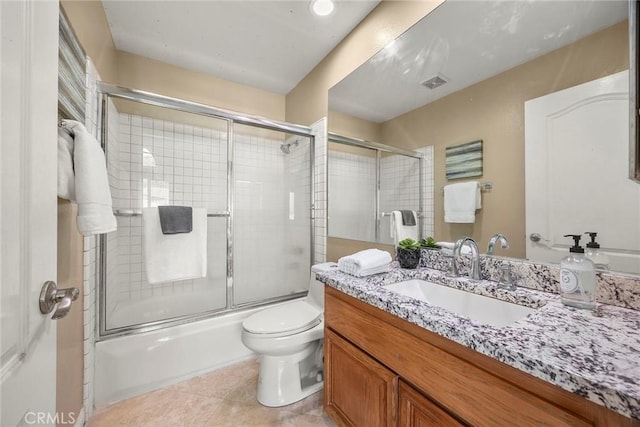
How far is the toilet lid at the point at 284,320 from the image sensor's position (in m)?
1.42

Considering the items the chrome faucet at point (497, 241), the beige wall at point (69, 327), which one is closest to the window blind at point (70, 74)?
the beige wall at point (69, 327)

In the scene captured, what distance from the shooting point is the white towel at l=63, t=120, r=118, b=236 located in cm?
98

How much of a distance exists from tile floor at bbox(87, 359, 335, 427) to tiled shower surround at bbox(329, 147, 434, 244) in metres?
1.11

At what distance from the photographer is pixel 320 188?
2.12 m

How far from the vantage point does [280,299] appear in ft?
7.20

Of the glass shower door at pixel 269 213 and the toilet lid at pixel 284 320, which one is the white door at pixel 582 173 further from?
the glass shower door at pixel 269 213

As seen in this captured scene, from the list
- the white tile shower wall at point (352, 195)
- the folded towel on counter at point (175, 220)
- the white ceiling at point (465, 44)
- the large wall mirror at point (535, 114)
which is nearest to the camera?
the large wall mirror at point (535, 114)

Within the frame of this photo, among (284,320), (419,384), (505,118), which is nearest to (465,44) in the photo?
(505,118)

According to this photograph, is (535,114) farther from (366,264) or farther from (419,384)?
(419,384)

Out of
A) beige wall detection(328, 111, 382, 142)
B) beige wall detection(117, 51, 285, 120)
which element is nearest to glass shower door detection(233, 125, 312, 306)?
beige wall detection(117, 51, 285, 120)

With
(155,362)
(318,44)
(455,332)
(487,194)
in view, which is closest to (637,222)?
(487,194)

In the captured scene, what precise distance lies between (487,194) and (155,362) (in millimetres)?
2099

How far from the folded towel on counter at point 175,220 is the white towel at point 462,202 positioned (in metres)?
1.66

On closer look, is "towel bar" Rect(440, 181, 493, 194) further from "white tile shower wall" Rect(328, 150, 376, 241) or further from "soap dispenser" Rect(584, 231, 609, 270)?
"white tile shower wall" Rect(328, 150, 376, 241)
